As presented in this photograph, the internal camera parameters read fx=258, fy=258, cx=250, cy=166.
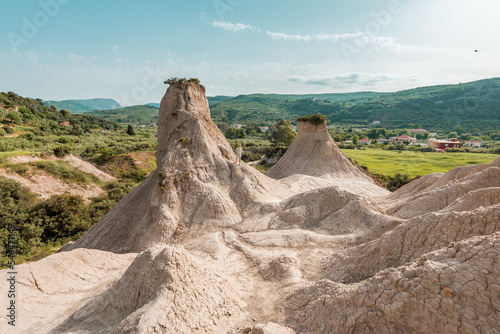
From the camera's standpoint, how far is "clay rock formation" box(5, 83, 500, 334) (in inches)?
243

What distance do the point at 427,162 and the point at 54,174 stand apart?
66816 millimetres

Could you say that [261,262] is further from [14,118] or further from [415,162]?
[14,118]

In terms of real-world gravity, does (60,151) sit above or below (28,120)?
below

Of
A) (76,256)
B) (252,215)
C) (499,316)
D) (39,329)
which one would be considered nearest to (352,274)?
(499,316)

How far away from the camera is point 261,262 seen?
39.7 ft

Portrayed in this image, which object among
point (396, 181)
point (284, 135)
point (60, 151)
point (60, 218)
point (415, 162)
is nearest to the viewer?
point (60, 218)

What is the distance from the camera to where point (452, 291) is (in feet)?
18.7

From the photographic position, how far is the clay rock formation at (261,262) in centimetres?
616

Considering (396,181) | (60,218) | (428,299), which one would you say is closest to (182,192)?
(60,218)

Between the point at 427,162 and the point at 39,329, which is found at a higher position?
the point at 39,329

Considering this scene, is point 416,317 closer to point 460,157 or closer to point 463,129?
point 460,157

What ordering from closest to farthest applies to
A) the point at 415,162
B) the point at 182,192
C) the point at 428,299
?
the point at 428,299, the point at 182,192, the point at 415,162

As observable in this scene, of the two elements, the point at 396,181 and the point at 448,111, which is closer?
the point at 396,181

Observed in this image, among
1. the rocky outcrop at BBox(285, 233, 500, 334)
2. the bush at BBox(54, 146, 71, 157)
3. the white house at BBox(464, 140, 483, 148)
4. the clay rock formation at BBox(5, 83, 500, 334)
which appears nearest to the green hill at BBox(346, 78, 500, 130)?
the white house at BBox(464, 140, 483, 148)
